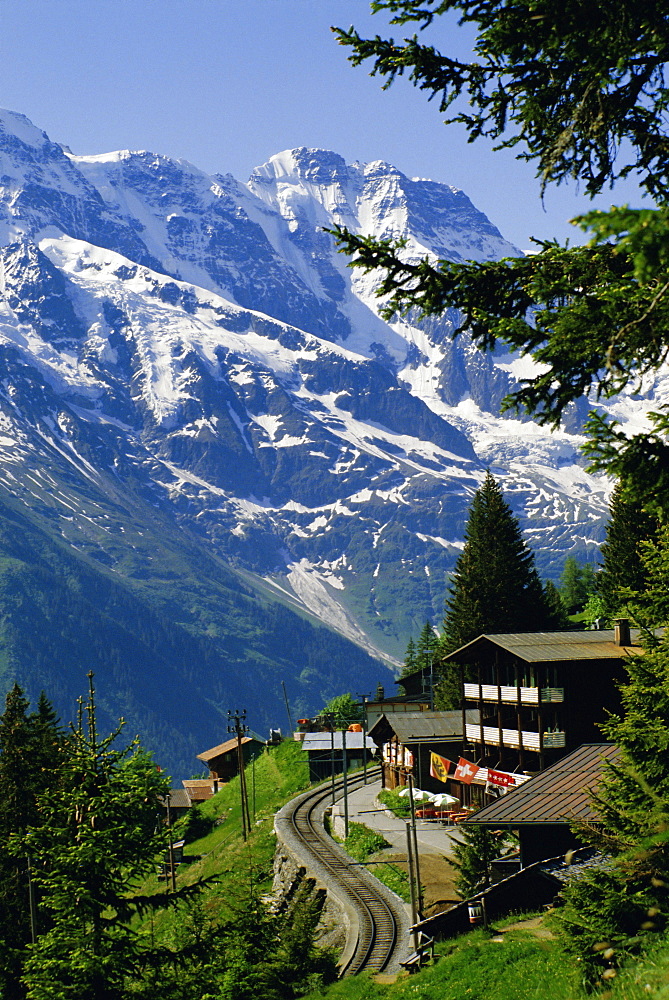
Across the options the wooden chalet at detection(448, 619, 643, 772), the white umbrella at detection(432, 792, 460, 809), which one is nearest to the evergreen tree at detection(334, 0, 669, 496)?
the wooden chalet at detection(448, 619, 643, 772)

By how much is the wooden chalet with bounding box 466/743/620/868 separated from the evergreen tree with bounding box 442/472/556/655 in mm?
41111

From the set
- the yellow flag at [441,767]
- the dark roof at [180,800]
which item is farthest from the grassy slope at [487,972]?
the dark roof at [180,800]

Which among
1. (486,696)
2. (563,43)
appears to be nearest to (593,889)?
(563,43)

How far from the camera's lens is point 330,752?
9581 cm

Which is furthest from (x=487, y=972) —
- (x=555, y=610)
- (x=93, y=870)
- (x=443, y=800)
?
(x=555, y=610)

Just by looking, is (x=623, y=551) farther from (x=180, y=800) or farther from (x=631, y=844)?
(x=180, y=800)

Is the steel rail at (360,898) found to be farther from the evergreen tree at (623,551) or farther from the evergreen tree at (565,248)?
the evergreen tree at (565,248)

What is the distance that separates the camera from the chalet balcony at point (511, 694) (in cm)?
5225

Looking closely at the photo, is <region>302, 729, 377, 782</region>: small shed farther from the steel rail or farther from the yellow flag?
the yellow flag

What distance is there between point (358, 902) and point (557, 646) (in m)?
18.0

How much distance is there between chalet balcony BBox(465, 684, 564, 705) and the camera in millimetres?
52250

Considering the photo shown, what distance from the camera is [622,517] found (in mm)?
80375

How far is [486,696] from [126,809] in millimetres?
37763

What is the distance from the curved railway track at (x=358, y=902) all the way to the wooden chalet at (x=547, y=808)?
24.1ft
